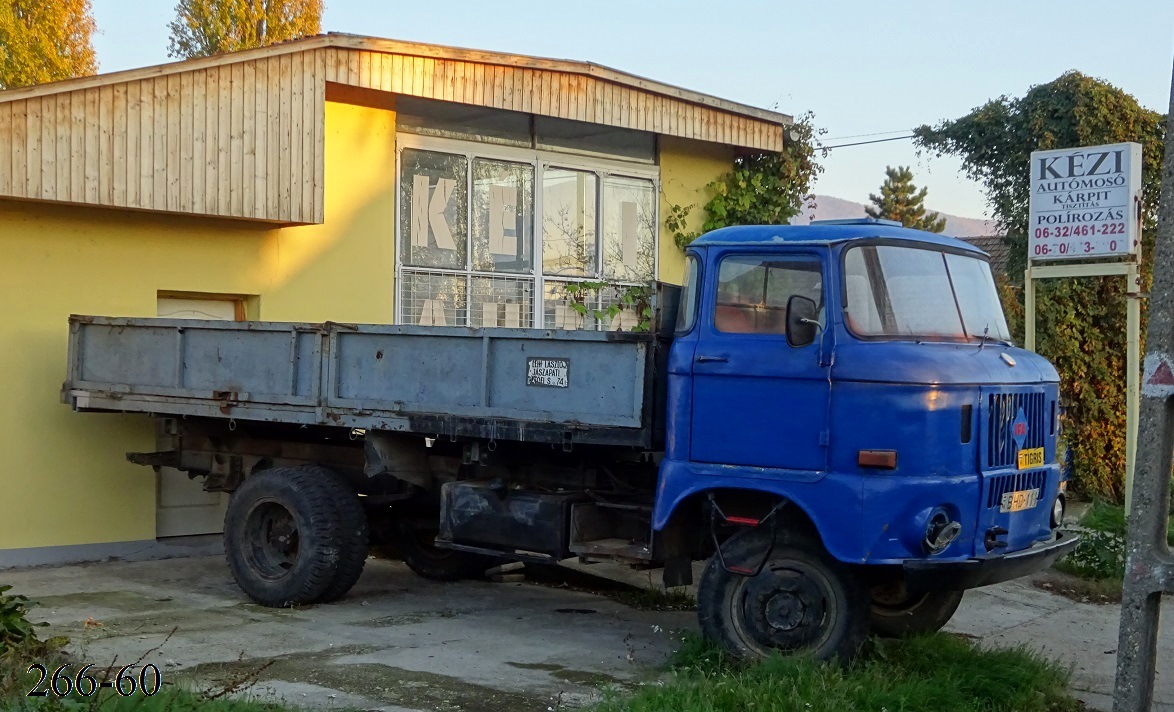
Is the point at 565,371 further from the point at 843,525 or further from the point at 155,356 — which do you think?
the point at 155,356

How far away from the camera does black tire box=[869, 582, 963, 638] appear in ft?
27.6

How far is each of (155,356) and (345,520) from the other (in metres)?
2.13

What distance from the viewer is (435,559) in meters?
11.0

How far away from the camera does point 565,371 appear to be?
8.20 metres

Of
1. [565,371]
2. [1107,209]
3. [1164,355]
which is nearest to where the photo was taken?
[1164,355]

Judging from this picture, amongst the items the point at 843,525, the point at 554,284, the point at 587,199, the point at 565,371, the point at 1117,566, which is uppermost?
the point at 587,199

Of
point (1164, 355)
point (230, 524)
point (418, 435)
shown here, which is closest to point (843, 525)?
point (1164, 355)

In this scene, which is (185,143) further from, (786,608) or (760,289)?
(786,608)

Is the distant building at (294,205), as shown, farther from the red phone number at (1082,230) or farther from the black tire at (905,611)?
the black tire at (905,611)

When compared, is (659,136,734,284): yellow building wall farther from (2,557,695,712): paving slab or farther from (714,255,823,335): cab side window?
(714,255,823,335): cab side window

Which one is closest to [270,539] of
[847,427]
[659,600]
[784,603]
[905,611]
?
[659,600]

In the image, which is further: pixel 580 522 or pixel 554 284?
pixel 554 284

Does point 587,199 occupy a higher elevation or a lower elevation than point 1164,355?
higher

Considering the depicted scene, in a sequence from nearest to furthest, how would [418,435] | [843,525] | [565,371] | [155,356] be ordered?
[843,525], [565,371], [418,435], [155,356]
